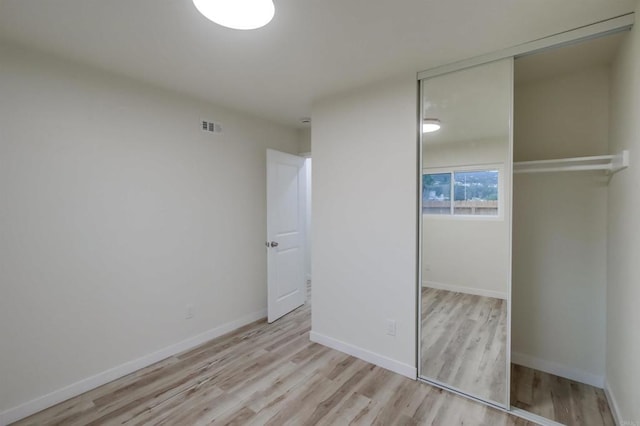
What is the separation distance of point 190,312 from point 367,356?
178 centimetres

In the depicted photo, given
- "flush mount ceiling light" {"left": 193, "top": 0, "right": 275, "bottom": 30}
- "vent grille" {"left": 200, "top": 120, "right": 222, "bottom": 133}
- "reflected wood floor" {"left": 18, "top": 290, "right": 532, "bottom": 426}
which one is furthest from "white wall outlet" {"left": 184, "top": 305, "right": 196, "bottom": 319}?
"flush mount ceiling light" {"left": 193, "top": 0, "right": 275, "bottom": 30}

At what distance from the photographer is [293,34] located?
6.06ft

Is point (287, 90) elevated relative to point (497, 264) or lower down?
elevated

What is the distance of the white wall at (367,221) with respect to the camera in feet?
8.04

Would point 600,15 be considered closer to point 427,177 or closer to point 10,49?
point 427,177

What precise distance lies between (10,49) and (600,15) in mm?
3590

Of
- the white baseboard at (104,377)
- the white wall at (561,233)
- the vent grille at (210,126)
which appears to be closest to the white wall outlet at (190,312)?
the white baseboard at (104,377)

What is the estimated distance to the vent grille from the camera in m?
3.05

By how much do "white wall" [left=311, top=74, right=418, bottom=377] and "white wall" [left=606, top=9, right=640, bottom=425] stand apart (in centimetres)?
122

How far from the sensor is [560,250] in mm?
2381

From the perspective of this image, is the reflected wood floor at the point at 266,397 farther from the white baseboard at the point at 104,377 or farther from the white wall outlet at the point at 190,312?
the white wall outlet at the point at 190,312

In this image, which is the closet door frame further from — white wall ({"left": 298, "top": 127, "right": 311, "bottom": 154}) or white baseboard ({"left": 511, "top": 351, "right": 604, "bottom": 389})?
white wall ({"left": 298, "top": 127, "right": 311, "bottom": 154})

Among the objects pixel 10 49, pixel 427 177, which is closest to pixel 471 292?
pixel 427 177

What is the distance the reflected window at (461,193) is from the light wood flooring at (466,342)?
2.18 ft
